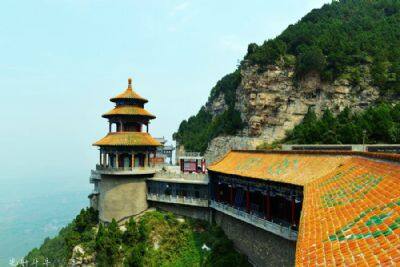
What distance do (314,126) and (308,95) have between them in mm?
11099

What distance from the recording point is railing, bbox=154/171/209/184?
3291cm

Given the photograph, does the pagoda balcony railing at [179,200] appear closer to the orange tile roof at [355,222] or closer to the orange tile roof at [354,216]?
the orange tile roof at [354,216]

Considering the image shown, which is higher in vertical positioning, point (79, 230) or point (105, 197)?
point (105, 197)

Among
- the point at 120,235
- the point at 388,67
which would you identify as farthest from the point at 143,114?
the point at 388,67

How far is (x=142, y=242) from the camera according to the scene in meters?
30.0

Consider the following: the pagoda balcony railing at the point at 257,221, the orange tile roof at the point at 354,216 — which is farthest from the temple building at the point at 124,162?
the orange tile roof at the point at 354,216

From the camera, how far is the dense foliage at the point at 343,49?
170ft

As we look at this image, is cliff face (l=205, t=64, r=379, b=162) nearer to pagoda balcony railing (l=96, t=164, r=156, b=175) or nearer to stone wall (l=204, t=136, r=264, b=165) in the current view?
stone wall (l=204, t=136, r=264, b=165)

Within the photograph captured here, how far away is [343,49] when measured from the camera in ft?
180

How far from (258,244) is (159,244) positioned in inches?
386

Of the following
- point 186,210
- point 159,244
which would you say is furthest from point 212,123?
point 159,244

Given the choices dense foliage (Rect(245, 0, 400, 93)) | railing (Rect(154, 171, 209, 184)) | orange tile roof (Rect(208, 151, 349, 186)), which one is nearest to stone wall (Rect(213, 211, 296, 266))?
railing (Rect(154, 171, 209, 184))

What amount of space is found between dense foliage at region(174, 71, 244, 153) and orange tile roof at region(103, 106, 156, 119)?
28.2 m

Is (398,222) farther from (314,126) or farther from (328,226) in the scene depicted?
(314,126)
